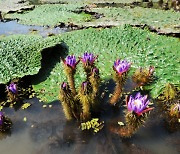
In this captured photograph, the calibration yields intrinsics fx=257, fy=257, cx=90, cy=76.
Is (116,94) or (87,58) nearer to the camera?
(87,58)

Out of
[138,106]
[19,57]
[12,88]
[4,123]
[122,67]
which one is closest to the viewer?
[138,106]

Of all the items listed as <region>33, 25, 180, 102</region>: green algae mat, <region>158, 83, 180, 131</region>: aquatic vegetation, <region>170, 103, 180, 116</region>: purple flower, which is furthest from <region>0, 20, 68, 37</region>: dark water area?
<region>170, 103, 180, 116</region>: purple flower

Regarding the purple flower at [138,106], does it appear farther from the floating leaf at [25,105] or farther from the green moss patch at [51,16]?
the green moss patch at [51,16]

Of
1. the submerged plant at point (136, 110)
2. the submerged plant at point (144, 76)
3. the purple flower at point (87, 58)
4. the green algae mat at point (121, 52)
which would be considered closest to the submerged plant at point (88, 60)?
the purple flower at point (87, 58)

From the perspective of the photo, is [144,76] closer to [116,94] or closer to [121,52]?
[116,94]

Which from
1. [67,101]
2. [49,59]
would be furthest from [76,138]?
[49,59]

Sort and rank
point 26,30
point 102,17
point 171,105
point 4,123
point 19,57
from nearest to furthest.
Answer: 1. point 4,123
2. point 171,105
3. point 19,57
4. point 26,30
5. point 102,17

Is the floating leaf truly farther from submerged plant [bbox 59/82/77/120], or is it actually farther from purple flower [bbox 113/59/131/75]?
purple flower [bbox 113/59/131/75]

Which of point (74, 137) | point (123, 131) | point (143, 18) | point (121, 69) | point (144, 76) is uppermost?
point (121, 69)
